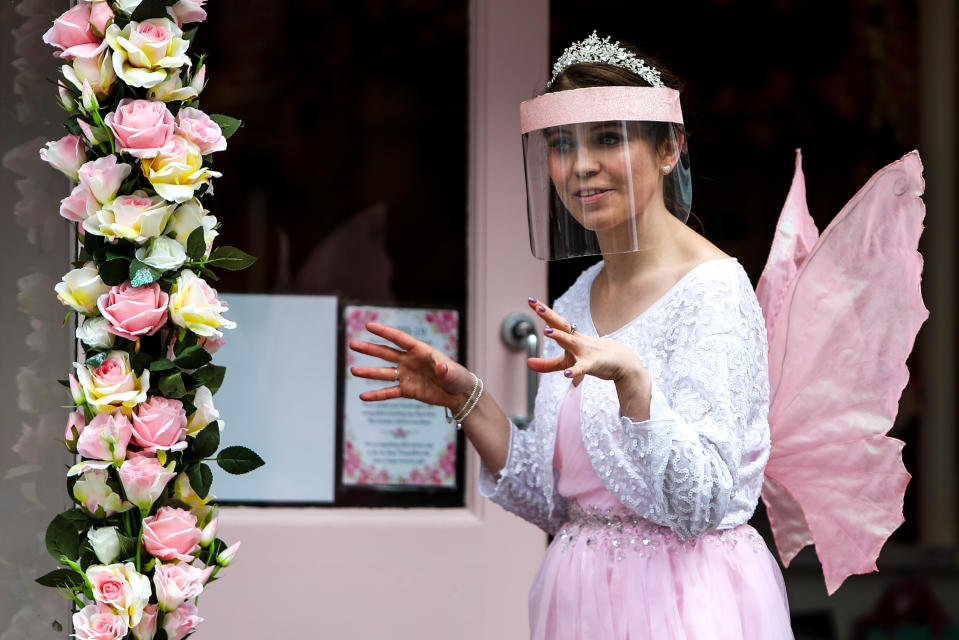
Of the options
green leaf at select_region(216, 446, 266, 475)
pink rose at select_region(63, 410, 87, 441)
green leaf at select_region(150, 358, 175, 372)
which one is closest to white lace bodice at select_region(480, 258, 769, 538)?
green leaf at select_region(216, 446, 266, 475)

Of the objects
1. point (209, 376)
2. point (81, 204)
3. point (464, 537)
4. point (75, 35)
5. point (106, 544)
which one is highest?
point (75, 35)

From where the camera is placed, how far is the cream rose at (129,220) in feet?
4.84

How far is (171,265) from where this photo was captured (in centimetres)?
149

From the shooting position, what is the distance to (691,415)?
65.1 inches

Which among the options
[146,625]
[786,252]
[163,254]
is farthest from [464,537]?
[163,254]

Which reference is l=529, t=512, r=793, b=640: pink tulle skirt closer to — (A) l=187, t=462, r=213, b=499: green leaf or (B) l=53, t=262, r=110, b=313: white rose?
(A) l=187, t=462, r=213, b=499: green leaf

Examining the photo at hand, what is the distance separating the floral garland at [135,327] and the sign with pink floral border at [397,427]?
1.13 m

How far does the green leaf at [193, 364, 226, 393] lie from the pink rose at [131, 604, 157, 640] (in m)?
0.30

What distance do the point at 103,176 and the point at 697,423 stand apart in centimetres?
87

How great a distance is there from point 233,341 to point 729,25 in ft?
6.01

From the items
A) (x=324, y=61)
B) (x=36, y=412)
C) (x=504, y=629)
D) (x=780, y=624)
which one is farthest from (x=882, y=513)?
(x=324, y=61)

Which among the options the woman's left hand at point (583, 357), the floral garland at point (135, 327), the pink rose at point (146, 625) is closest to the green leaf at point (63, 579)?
the floral garland at point (135, 327)

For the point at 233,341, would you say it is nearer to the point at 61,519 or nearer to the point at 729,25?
the point at 61,519

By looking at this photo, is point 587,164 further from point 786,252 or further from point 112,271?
point 112,271
